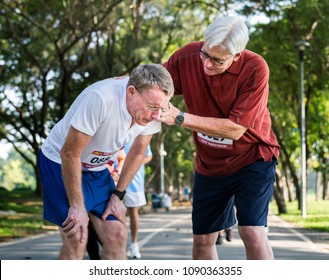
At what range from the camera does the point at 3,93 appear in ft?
102

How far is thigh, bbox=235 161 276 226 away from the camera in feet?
16.8

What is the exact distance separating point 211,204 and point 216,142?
441 millimetres

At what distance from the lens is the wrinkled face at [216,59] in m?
4.78

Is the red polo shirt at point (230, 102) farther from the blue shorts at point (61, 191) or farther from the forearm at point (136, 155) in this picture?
the blue shorts at point (61, 191)

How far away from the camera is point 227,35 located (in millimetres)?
4738

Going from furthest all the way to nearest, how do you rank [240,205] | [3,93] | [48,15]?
[3,93] → [48,15] → [240,205]

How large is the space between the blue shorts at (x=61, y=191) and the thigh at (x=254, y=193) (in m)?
0.80

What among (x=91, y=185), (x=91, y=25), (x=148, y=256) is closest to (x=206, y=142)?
(x=91, y=185)

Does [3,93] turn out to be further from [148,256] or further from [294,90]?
[148,256]

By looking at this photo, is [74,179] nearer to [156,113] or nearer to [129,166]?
[129,166]

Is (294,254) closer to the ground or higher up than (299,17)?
closer to the ground

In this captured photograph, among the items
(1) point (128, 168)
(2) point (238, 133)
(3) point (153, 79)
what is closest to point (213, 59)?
(2) point (238, 133)

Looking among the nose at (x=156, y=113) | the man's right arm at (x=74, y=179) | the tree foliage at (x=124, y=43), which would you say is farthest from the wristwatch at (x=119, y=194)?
the tree foliage at (x=124, y=43)

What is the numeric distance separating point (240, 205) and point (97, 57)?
21.8 metres
